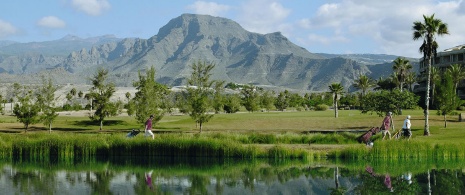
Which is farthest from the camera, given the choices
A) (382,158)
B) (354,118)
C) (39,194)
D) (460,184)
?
(354,118)

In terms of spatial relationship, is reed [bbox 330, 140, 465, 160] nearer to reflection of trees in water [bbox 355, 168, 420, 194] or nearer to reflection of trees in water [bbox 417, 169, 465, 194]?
reflection of trees in water [bbox 417, 169, 465, 194]

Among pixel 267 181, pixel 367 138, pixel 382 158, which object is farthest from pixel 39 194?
pixel 367 138

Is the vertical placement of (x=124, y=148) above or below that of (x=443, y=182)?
above

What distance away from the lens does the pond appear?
993 inches

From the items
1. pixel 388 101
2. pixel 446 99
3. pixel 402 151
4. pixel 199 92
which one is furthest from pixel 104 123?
pixel 402 151

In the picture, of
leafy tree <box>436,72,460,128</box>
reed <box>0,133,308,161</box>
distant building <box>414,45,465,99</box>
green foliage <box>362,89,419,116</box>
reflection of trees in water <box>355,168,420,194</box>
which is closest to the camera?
reflection of trees in water <box>355,168,420,194</box>

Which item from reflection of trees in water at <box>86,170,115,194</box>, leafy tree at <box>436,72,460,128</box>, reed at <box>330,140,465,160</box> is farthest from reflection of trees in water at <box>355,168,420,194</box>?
leafy tree at <box>436,72,460,128</box>

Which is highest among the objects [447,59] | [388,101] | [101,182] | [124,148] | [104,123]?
[447,59]

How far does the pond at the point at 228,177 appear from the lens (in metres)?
25.2

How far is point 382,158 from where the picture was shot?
34.3m

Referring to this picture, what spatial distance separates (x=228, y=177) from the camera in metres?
28.9

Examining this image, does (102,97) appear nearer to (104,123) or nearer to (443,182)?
(104,123)

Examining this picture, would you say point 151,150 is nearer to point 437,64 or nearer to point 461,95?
point 461,95

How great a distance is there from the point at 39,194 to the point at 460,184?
19006 mm
